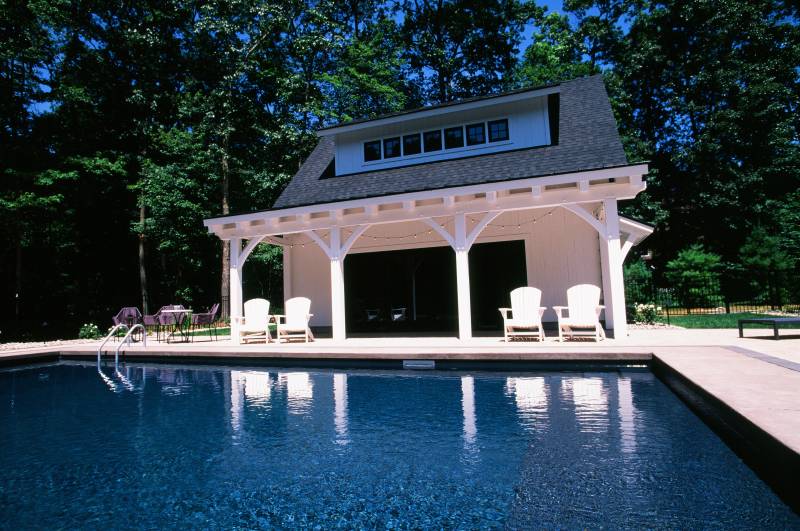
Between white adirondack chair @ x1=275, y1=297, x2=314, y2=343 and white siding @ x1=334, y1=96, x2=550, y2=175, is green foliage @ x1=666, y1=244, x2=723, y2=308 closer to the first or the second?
white siding @ x1=334, y1=96, x2=550, y2=175

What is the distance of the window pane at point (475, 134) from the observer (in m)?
12.1

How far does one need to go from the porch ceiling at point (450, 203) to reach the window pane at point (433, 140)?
3191mm

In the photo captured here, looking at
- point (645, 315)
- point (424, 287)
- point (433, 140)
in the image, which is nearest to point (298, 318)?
point (424, 287)

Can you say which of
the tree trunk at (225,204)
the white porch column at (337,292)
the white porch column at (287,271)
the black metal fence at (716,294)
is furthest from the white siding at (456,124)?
the tree trunk at (225,204)

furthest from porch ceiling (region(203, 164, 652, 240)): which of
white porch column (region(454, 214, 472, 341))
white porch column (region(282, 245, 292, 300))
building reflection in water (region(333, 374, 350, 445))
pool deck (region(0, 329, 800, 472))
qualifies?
building reflection in water (region(333, 374, 350, 445))

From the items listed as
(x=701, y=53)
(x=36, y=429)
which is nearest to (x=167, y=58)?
(x=36, y=429)

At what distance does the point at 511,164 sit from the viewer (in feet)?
35.4

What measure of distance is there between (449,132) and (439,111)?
62 centimetres

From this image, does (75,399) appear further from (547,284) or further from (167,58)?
(167,58)

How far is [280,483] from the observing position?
3.24 metres

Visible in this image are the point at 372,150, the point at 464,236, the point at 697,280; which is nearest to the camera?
the point at 464,236

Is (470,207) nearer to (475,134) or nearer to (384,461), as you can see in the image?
(475,134)

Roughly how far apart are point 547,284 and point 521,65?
1828 cm

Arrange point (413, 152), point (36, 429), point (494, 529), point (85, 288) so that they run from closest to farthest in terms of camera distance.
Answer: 1. point (494, 529)
2. point (36, 429)
3. point (413, 152)
4. point (85, 288)
